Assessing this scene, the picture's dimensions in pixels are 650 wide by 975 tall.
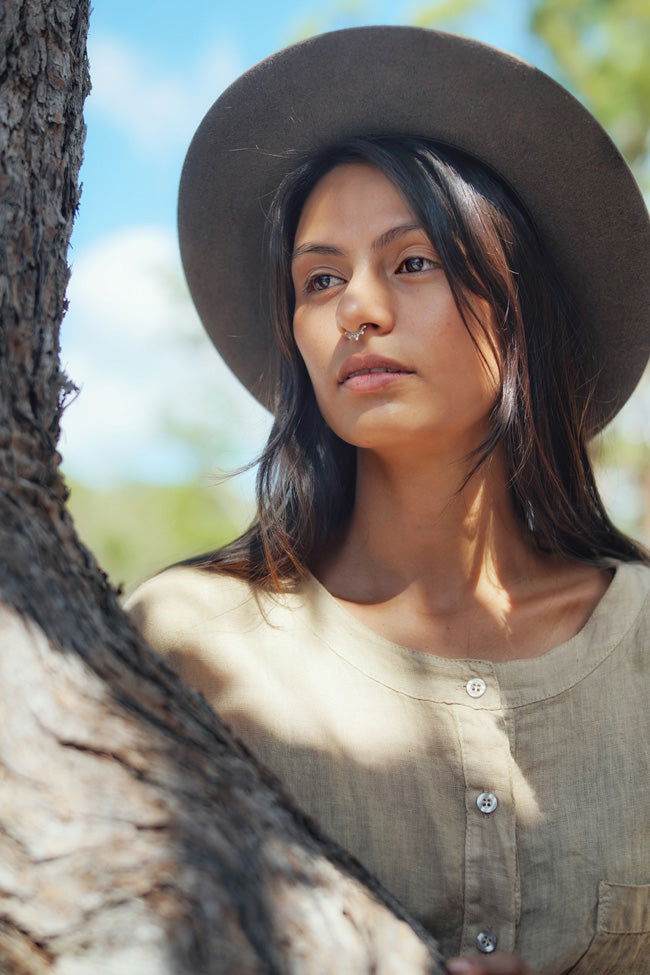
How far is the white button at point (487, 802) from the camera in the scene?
6.23 ft

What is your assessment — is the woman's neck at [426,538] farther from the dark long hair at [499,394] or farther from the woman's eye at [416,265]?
the woman's eye at [416,265]

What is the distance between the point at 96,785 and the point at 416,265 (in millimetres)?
1342

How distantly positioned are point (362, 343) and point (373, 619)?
0.56 meters

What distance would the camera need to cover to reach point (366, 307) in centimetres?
205

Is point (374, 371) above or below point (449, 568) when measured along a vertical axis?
above

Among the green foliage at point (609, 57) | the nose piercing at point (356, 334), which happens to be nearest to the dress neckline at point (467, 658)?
the nose piercing at point (356, 334)

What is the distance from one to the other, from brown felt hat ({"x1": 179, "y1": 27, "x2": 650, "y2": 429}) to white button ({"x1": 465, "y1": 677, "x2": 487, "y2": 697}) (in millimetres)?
834

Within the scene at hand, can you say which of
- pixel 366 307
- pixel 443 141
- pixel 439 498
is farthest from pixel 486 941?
pixel 443 141

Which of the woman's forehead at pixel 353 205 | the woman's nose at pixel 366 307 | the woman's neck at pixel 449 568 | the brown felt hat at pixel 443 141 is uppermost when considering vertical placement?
the brown felt hat at pixel 443 141

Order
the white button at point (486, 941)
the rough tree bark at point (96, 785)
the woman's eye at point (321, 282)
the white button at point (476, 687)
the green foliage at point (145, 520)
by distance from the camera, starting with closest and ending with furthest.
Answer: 1. the rough tree bark at point (96, 785)
2. the white button at point (486, 941)
3. the white button at point (476, 687)
4. the woman's eye at point (321, 282)
5. the green foliage at point (145, 520)

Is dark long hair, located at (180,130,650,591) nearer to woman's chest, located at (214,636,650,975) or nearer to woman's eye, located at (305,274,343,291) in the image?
woman's eye, located at (305,274,343,291)

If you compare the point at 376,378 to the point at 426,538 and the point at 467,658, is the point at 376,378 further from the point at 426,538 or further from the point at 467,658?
the point at 467,658

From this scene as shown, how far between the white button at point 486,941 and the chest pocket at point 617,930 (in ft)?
0.53

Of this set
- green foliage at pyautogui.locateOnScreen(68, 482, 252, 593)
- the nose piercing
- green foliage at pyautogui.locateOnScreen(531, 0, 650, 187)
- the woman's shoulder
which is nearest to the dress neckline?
the woman's shoulder
